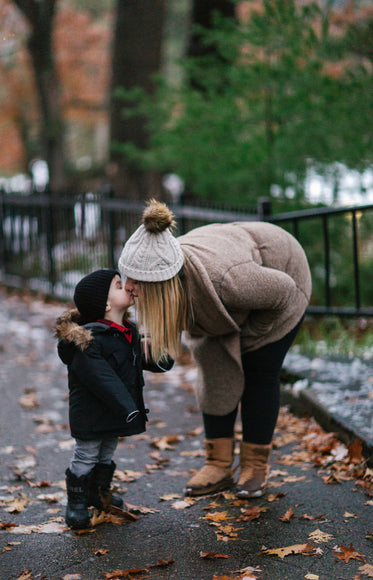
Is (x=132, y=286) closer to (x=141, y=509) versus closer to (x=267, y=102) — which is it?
(x=141, y=509)

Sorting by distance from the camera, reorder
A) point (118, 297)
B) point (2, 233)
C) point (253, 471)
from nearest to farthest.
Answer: point (118, 297)
point (253, 471)
point (2, 233)

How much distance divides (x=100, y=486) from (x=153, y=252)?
4.02 feet

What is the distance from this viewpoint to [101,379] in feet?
9.82

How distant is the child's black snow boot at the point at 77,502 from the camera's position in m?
3.17

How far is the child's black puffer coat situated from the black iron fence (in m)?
2.82

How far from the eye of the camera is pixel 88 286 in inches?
123

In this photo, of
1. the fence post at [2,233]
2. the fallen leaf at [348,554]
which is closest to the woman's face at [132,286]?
the fallen leaf at [348,554]

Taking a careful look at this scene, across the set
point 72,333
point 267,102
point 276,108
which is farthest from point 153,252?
point 267,102

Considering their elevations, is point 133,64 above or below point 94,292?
Result: above

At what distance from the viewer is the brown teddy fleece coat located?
3.13 meters

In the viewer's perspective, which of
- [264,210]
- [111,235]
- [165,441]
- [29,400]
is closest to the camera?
[165,441]

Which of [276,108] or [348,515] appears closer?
Result: [348,515]

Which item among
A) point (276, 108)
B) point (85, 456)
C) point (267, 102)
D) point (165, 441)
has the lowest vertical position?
point (165, 441)

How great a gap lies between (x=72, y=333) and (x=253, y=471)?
4.18 ft
